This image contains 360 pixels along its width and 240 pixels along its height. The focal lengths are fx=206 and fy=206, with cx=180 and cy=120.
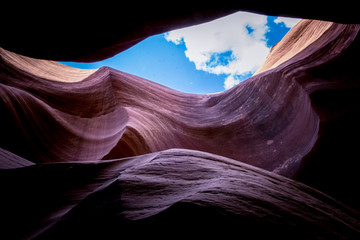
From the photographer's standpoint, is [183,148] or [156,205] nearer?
[156,205]

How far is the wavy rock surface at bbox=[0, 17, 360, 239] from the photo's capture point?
1911 millimetres

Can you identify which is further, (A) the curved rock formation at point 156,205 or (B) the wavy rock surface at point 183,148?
(B) the wavy rock surface at point 183,148

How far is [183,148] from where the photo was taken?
6.72 meters

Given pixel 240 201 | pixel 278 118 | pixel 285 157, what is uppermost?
pixel 278 118

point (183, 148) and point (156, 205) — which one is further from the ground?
point (183, 148)

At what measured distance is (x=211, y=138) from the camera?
317 inches

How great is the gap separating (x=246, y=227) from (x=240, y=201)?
33 cm

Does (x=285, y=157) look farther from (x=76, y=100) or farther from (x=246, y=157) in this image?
(x=76, y=100)

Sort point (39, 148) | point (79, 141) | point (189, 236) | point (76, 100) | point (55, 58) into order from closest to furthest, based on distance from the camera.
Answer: point (189, 236) < point (55, 58) < point (39, 148) < point (79, 141) < point (76, 100)

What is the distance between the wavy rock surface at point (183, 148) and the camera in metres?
1.91

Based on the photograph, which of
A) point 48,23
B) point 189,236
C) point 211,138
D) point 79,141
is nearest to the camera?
point 189,236

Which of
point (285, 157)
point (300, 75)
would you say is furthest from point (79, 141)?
point (300, 75)

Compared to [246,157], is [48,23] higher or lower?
higher

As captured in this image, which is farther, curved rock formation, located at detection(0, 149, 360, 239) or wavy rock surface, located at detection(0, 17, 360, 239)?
wavy rock surface, located at detection(0, 17, 360, 239)
